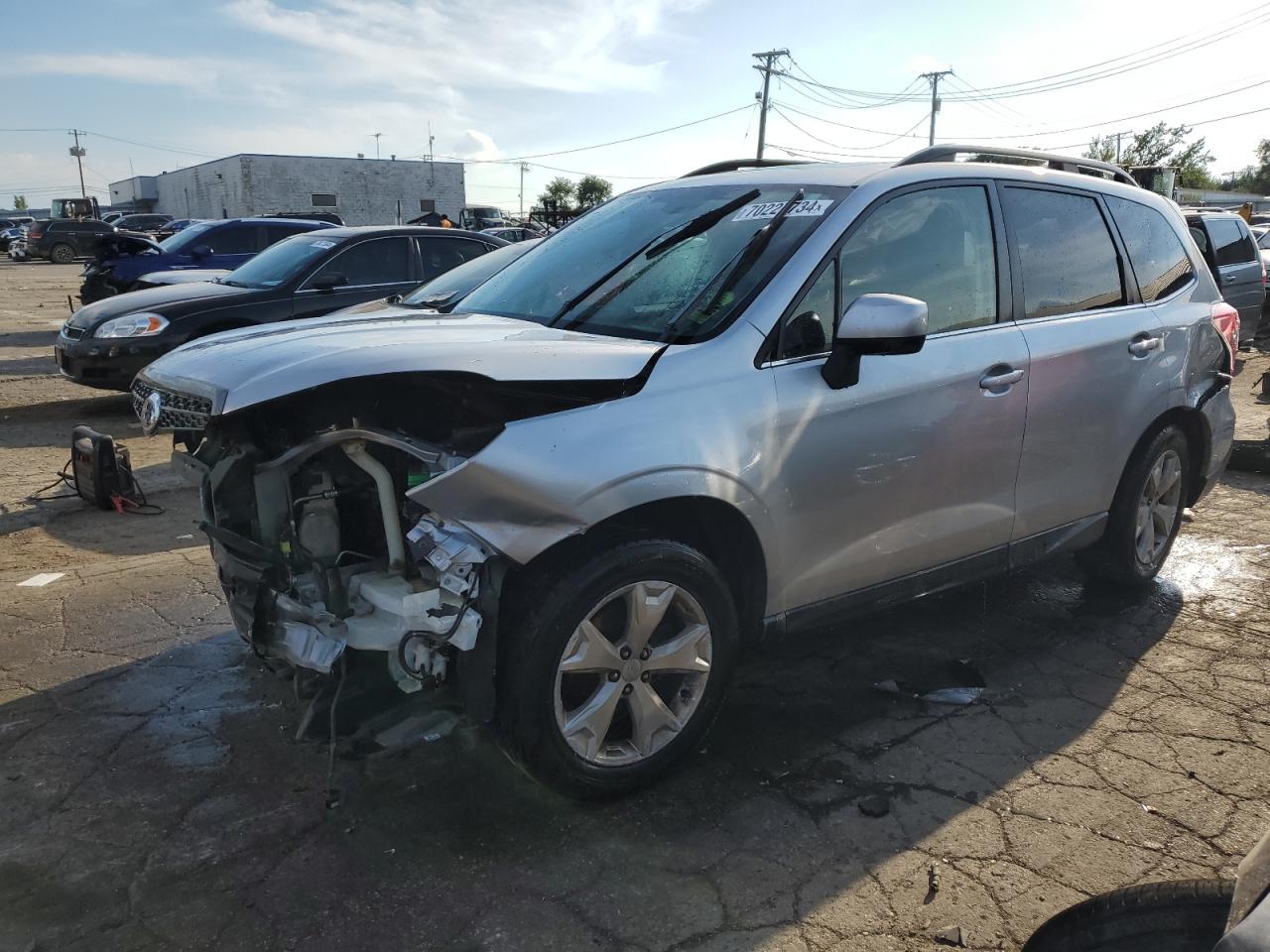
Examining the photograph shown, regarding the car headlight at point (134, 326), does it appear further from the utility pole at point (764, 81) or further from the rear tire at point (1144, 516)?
the utility pole at point (764, 81)

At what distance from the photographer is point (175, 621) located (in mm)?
4242

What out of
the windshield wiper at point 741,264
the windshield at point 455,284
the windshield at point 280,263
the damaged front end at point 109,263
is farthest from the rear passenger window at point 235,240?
the windshield wiper at point 741,264

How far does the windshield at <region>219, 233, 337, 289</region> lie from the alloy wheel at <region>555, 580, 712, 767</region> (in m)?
6.69

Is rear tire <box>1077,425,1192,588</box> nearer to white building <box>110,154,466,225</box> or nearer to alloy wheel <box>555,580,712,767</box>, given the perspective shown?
alloy wheel <box>555,580,712,767</box>

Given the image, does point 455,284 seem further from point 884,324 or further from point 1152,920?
point 1152,920

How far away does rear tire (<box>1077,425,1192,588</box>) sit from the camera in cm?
426

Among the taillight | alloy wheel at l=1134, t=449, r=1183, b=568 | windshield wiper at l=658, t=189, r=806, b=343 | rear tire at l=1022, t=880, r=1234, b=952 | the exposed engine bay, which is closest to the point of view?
rear tire at l=1022, t=880, r=1234, b=952

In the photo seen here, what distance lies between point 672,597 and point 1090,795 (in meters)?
1.51

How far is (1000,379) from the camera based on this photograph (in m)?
3.47

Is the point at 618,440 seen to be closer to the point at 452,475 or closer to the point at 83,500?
the point at 452,475

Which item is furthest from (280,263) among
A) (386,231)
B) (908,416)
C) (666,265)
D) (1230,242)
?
(1230,242)

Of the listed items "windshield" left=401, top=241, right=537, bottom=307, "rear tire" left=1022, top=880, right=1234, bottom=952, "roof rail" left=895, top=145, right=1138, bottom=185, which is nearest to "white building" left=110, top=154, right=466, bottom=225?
"windshield" left=401, top=241, right=537, bottom=307

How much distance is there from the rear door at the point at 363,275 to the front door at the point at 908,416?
5.95 meters

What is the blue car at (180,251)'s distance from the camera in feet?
39.9
